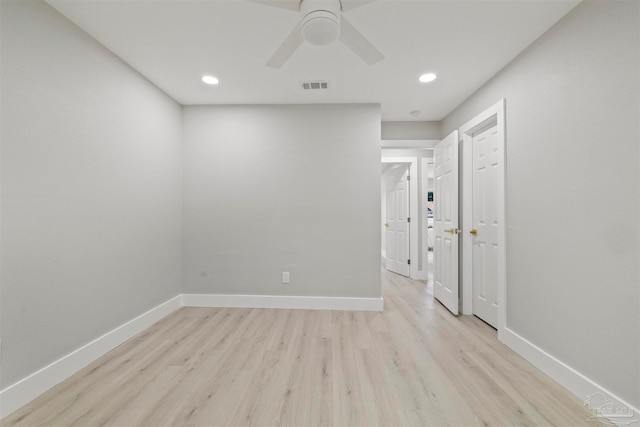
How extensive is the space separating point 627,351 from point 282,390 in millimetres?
1932

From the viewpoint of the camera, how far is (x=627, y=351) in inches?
52.8

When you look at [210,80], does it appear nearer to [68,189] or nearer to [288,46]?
[288,46]

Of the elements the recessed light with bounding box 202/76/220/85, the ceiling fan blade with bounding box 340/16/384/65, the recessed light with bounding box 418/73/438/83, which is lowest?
the ceiling fan blade with bounding box 340/16/384/65

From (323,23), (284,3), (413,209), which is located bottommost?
(413,209)

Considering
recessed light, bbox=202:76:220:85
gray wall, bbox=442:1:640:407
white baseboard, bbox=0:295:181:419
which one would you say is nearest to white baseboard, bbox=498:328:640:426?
gray wall, bbox=442:1:640:407

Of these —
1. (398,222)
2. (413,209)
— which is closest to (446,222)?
(413,209)

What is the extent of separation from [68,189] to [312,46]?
2.07 metres

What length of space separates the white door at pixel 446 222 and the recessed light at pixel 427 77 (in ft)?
2.43

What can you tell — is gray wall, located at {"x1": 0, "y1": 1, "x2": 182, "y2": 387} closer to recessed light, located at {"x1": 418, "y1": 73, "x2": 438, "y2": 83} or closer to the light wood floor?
the light wood floor

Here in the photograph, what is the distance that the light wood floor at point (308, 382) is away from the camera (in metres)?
1.40

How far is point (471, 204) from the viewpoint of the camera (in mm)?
2869

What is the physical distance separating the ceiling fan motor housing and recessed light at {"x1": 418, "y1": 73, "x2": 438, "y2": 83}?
4.58 feet

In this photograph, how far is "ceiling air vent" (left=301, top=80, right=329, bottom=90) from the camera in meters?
2.58

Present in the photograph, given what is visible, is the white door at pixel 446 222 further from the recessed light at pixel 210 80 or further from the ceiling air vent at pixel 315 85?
the recessed light at pixel 210 80
